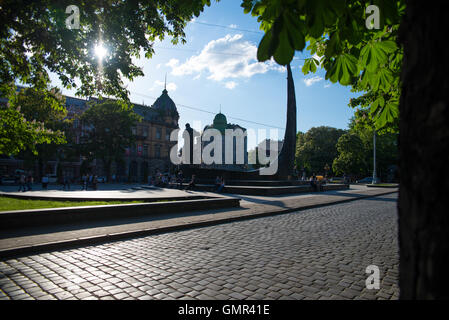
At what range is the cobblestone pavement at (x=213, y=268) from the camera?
3.61 metres

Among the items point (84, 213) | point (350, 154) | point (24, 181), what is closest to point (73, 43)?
point (84, 213)

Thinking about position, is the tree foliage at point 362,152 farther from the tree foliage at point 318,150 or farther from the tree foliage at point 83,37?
the tree foliage at point 83,37

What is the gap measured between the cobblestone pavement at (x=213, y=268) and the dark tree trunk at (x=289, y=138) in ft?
60.5

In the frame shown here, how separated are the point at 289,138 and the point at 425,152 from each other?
25.6 meters

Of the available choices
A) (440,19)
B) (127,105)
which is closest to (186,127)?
(127,105)

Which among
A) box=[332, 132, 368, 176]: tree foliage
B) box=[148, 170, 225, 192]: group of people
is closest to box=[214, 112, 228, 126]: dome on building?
box=[332, 132, 368, 176]: tree foliage

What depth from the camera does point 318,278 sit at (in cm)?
414

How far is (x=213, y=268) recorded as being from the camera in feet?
15.0

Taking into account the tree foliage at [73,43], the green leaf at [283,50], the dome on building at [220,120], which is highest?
the dome on building at [220,120]

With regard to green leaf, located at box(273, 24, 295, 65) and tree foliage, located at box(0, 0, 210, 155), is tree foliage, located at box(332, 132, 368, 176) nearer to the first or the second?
tree foliage, located at box(0, 0, 210, 155)

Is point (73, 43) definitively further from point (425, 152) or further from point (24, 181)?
point (24, 181)

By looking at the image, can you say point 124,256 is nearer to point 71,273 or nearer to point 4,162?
point 71,273

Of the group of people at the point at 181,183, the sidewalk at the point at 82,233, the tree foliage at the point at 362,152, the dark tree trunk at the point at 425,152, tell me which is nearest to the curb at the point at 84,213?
the sidewalk at the point at 82,233

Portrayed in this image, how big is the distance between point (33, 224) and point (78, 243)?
2.53 metres
